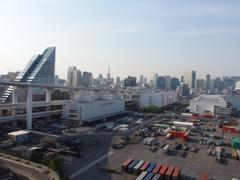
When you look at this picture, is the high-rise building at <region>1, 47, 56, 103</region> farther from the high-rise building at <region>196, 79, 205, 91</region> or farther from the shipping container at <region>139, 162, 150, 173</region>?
the high-rise building at <region>196, 79, 205, 91</region>

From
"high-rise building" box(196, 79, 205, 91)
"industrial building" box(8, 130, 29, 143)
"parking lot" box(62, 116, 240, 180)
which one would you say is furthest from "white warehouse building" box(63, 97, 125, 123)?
"high-rise building" box(196, 79, 205, 91)

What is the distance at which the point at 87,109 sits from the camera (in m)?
27.5

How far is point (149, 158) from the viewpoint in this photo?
16.3m

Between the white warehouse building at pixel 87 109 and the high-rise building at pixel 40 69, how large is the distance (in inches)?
765

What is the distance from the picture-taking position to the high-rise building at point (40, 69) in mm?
46812

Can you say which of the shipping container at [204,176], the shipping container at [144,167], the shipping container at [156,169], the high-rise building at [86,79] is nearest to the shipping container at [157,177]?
the shipping container at [156,169]

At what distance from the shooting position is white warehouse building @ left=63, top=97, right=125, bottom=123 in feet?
87.5

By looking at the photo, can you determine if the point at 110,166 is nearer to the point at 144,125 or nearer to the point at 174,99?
the point at 144,125

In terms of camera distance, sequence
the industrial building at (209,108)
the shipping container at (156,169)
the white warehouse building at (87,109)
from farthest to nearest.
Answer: the industrial building at (209,108) < the white warehouse building at (87,109) < the shipping container at (156,169)

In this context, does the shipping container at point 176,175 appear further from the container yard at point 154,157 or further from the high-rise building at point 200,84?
the high-rise building at point 200,84

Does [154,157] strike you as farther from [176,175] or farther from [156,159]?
[176,175]

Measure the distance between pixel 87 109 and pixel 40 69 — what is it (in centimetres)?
2449

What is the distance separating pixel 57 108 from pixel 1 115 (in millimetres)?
7629

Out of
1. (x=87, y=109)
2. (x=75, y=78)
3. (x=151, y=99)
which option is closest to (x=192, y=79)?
(x=75, y=78)
